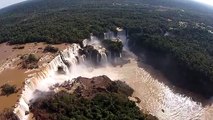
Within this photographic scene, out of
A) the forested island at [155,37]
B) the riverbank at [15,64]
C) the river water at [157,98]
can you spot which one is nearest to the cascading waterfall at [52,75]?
the riverbank at [15,64]

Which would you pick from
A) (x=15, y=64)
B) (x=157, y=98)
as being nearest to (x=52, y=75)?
(x=15, y=64)

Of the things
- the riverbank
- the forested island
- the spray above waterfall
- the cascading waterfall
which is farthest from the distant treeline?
the cascading waterfall

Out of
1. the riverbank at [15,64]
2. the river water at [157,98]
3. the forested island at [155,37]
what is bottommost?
the river water at [157,98]

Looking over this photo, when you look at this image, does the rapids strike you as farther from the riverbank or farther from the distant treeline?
the distant treeline

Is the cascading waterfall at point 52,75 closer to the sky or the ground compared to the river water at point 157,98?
closer to the sky

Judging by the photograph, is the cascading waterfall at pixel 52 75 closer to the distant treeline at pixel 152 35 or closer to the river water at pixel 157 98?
the river water at pixel 157 98

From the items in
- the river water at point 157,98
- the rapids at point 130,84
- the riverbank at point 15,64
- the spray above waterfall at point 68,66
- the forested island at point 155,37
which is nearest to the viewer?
the riverbank at point 15,64

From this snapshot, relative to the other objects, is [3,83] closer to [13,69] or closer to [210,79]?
[13,69]

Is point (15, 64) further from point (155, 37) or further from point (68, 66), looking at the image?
point (155, 37)
